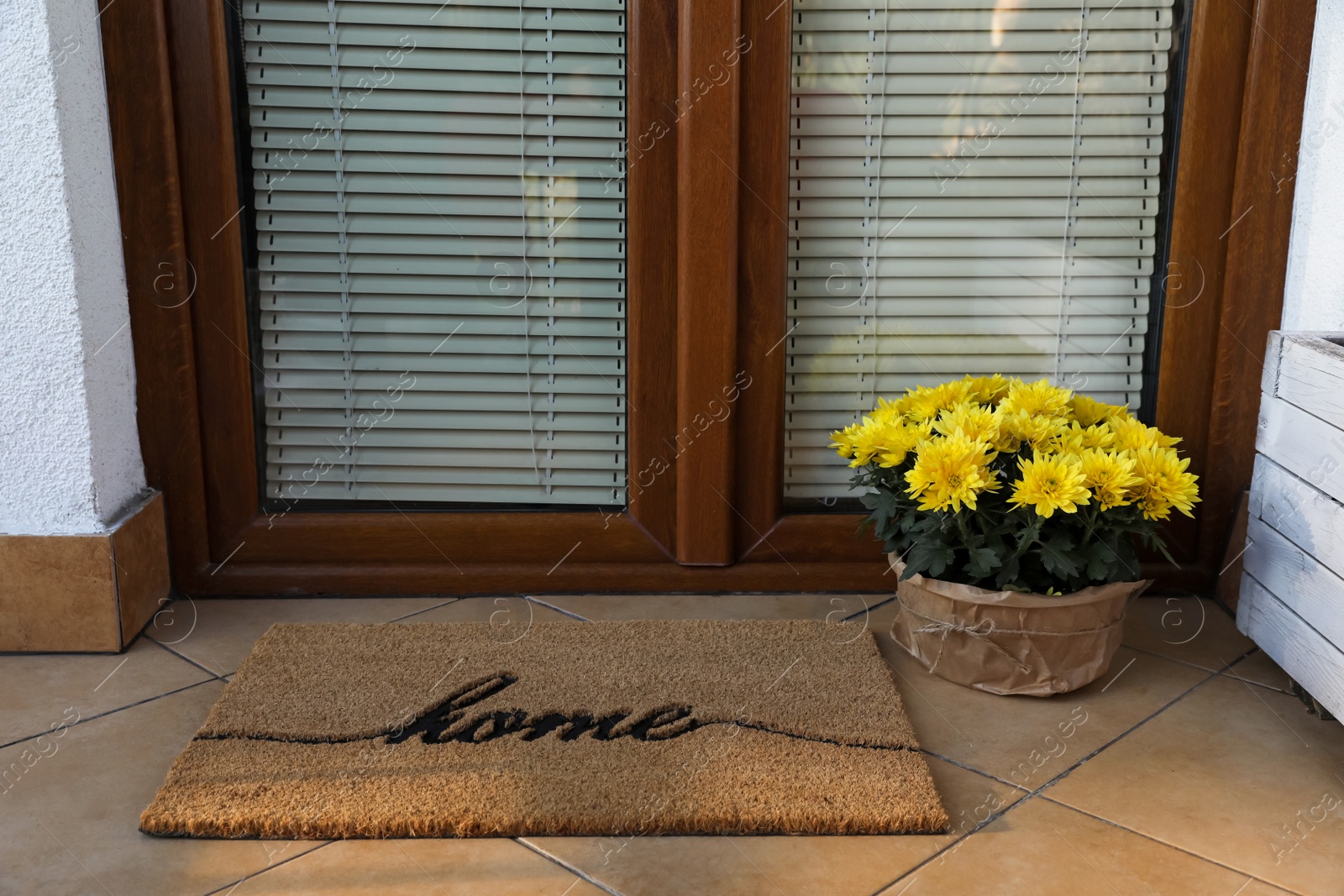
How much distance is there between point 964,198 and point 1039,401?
0.43 m

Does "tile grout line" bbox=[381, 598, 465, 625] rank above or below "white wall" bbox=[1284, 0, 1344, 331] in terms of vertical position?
below

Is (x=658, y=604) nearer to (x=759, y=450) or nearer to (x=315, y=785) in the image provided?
(x=759, y=450)

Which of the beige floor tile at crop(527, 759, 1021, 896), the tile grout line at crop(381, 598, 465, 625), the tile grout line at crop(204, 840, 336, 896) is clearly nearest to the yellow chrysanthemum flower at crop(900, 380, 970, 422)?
the beige floor tile at crop(527, 759, 1021, 896)

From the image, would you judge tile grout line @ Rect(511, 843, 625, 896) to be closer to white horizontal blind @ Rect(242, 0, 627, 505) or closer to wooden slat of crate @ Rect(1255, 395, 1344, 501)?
white horizontal blind @ Rect(242, 0, 627, 505)

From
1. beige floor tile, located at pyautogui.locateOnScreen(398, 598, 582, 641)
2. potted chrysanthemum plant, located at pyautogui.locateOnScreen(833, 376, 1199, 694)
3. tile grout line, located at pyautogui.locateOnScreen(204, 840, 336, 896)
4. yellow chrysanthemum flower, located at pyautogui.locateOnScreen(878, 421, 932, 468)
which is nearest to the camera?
tile grout line, located at pyautogui.locateOnScreen(204, 840, 336, 896)

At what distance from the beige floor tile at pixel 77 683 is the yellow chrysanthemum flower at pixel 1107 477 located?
4.34 feet

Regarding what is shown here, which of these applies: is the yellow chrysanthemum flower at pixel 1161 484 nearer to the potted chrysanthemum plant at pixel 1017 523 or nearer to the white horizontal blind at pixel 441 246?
the potted chrysanthemum plant at pixel 1017 523

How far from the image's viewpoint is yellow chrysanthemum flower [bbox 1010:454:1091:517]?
5.20ft

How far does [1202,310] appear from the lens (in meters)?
2.00

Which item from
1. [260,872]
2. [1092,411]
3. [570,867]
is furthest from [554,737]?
[1092,411]

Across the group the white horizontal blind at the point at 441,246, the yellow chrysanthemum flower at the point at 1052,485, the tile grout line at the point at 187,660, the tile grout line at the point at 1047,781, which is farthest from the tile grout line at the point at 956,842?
the tile grout line at the point at 187,660

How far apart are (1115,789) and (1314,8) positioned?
4.17ft

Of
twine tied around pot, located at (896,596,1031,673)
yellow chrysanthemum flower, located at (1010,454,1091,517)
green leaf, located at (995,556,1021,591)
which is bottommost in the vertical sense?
twine tied around pot, located at (896,596,1031,673)

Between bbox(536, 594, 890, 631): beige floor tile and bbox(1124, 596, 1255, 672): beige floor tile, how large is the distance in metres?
0.43
